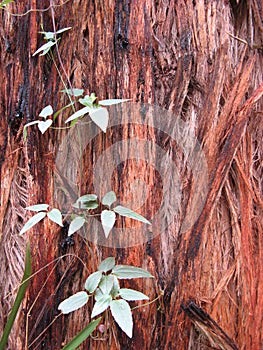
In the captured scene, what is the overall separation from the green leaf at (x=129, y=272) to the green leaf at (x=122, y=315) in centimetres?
6

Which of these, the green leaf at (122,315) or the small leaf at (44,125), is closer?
the green leaf at (122,315)

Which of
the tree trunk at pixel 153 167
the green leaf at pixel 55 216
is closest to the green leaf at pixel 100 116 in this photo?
the tree trunk at pixel 153 167

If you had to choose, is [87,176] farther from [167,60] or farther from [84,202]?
[167,60]

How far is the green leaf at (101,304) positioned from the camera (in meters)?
0.78

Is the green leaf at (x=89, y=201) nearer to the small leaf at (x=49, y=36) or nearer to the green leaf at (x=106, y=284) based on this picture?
the green leaf at (x=106, y=284)

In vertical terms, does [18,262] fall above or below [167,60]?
below

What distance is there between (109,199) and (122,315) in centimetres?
25

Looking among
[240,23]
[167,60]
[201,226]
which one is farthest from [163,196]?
[240,23]

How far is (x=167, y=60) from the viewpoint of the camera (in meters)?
0.98

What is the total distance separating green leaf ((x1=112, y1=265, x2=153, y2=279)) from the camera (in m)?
0.83

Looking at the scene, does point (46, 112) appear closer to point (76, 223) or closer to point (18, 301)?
point (76, 223)

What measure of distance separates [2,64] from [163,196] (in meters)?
0.57

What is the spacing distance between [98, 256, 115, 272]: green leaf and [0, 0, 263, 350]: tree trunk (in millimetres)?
53

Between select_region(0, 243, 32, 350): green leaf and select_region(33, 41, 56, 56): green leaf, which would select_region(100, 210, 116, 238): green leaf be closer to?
select_region(0, 243, 32, 350): green leaf
